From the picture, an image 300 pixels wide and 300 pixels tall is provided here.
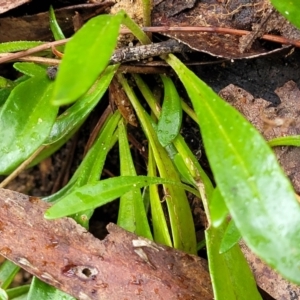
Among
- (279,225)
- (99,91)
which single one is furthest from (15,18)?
(279,225)

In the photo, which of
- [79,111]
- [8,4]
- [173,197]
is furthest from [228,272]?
[8,4]

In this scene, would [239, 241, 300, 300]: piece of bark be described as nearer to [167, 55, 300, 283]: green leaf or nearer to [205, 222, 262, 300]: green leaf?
[205, 222, 262, 300]: green leaf

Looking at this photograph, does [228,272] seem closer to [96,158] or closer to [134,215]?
A: [134,215]

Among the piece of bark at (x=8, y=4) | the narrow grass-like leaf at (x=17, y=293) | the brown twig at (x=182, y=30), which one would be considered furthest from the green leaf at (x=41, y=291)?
the piece of bark at (x=8, y=4)

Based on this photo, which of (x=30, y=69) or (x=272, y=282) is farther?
(x=30, y=69)

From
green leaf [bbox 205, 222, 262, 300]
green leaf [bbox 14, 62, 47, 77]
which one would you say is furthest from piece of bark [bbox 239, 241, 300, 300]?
green leaf [bbox 14, 62, 47, 77]

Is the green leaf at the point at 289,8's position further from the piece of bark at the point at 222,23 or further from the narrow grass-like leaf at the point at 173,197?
the narrow grass-like leaf at the point at 173,197

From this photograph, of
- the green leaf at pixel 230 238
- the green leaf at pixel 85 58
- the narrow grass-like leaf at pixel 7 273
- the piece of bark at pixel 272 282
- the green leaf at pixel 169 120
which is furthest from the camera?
the narrow grass-like leaf at pixel 7 273
